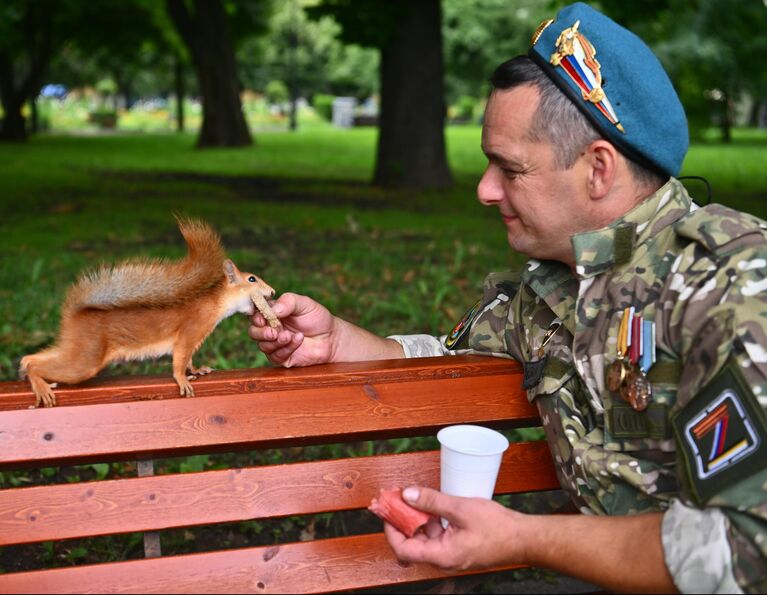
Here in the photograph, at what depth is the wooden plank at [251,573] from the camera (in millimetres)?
2141

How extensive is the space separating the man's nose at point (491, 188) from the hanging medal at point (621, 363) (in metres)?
0.45

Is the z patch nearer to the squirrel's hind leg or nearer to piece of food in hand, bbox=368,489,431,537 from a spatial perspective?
piece of food in hand, bbox=368,489,431,537

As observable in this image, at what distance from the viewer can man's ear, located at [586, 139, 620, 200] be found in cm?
217

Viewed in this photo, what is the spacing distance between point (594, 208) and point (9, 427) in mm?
1503

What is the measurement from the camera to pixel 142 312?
229 cm

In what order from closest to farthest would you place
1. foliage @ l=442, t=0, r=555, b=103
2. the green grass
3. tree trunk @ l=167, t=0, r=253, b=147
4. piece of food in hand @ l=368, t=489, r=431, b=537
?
1. piece of food in hand @ l=368, t=489, r=431, b=537
2. the green grass
3. tree trunk @ l=167, t=0, r=253, b=147
4. foliage @ l=442, t=0, r=555, b=103

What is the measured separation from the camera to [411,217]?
9.81 metres

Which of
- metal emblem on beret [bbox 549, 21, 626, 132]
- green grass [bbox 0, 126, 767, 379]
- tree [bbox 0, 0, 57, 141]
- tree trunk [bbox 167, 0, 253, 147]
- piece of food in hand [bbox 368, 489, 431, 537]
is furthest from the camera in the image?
tree [bbox 0, 0, 57, 141]

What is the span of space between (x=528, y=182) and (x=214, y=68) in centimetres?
2206

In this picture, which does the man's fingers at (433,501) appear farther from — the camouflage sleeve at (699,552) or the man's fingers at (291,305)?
the man's fingers at (291,305)

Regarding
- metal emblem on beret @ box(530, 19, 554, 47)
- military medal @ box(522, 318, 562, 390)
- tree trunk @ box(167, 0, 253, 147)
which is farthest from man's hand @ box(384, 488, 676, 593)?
tree trunk @ box(167, 0, 253, 147)

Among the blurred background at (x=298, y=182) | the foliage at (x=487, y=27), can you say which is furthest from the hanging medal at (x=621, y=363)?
the foliage at (x=487, y=27)

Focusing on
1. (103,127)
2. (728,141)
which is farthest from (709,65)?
(103,127)

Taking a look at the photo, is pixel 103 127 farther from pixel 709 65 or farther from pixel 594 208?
pixel 594 208
